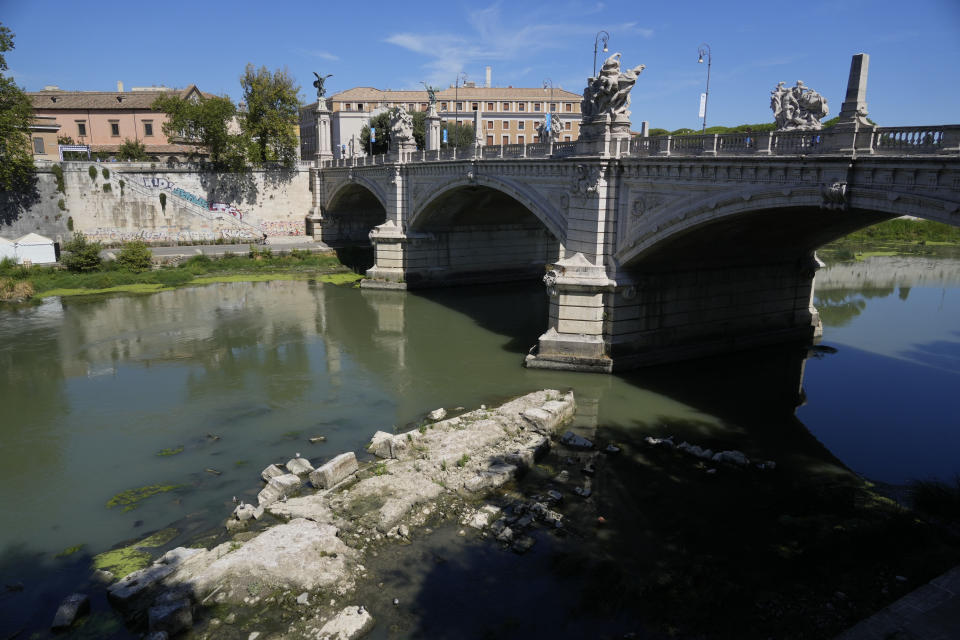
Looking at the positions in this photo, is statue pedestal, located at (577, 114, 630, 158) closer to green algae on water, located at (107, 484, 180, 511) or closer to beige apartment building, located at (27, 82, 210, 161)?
→ green algae on water, located at (107, 484, 180, 511)

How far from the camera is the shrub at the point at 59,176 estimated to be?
4275cm

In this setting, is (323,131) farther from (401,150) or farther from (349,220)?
(401,150)

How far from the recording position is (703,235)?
64.4ft

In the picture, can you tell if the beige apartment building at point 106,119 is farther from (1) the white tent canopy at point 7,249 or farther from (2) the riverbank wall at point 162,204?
(1) the white tent canopy at point 7,249

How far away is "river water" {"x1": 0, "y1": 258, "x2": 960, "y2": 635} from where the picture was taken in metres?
13.7

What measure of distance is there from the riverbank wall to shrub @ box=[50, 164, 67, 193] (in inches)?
2.2

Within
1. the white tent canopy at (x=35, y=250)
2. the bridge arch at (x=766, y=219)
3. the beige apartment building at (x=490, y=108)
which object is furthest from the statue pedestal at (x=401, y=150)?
the beige apartment building at (x=490, y=108)

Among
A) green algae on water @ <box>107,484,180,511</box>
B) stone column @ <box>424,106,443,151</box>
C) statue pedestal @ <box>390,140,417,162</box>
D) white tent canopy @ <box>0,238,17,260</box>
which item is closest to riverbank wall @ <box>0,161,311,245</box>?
white tent canopy @ <box>0,238,17,260</box>

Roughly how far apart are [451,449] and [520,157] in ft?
47.8

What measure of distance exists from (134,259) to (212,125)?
12.8m

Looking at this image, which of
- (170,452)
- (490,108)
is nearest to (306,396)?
(170,452)

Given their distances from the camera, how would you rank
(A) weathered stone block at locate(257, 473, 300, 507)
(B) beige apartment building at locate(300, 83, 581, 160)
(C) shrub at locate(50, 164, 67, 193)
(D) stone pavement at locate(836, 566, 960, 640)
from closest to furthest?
(D) stone pavement at locate(836, 566, 960, 640)
(A) weathered stone block at locate(257, 473, 300, 507)
(C) shrub at locate(50, 164, 67, 193)
(B) beige apartment building at locate(300, 83, 581, 160)

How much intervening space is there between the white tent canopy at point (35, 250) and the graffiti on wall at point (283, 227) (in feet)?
49.5

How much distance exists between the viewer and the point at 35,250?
37625mm
